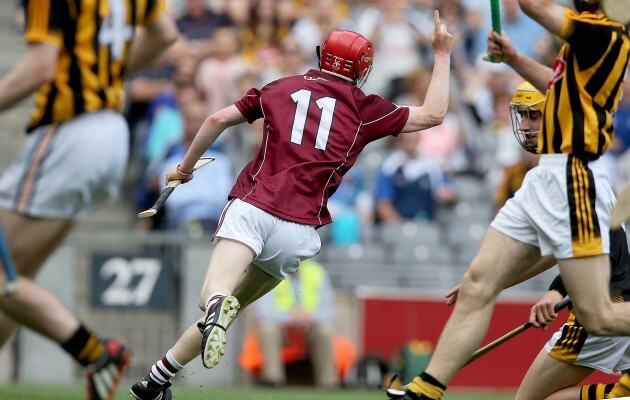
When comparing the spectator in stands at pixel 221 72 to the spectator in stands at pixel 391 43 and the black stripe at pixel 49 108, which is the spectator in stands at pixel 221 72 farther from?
the black stripe at pixel 49 108

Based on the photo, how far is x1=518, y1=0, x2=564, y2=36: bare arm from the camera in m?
5.43

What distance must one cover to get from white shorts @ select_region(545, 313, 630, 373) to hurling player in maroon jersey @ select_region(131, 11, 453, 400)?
1292mm

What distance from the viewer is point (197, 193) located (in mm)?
11930

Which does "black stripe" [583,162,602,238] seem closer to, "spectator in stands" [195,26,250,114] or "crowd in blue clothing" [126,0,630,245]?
"crowd in blue clothing" [126,0,630,245]

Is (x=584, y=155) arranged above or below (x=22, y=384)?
above

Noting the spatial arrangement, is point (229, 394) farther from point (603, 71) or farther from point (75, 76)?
point (603, 71)

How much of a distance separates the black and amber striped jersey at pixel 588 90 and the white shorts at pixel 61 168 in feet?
6.98

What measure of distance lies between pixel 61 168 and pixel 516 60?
7.30 feet

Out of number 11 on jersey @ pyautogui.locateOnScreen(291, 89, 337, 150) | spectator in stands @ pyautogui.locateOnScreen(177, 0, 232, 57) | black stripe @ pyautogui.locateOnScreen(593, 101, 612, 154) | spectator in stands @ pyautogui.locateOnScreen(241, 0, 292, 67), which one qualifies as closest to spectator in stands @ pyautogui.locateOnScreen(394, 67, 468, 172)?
spectator in stands @ pyautogui.locateOnScreen(241, 0, 292, 67)

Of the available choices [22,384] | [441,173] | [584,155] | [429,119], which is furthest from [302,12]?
[584,155]

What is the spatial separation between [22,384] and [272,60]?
4.72 m

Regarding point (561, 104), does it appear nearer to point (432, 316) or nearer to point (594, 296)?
point (594, 296)

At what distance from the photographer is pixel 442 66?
6480 mm

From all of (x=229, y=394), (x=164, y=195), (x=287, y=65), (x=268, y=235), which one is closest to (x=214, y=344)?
(x=268, y=235)
